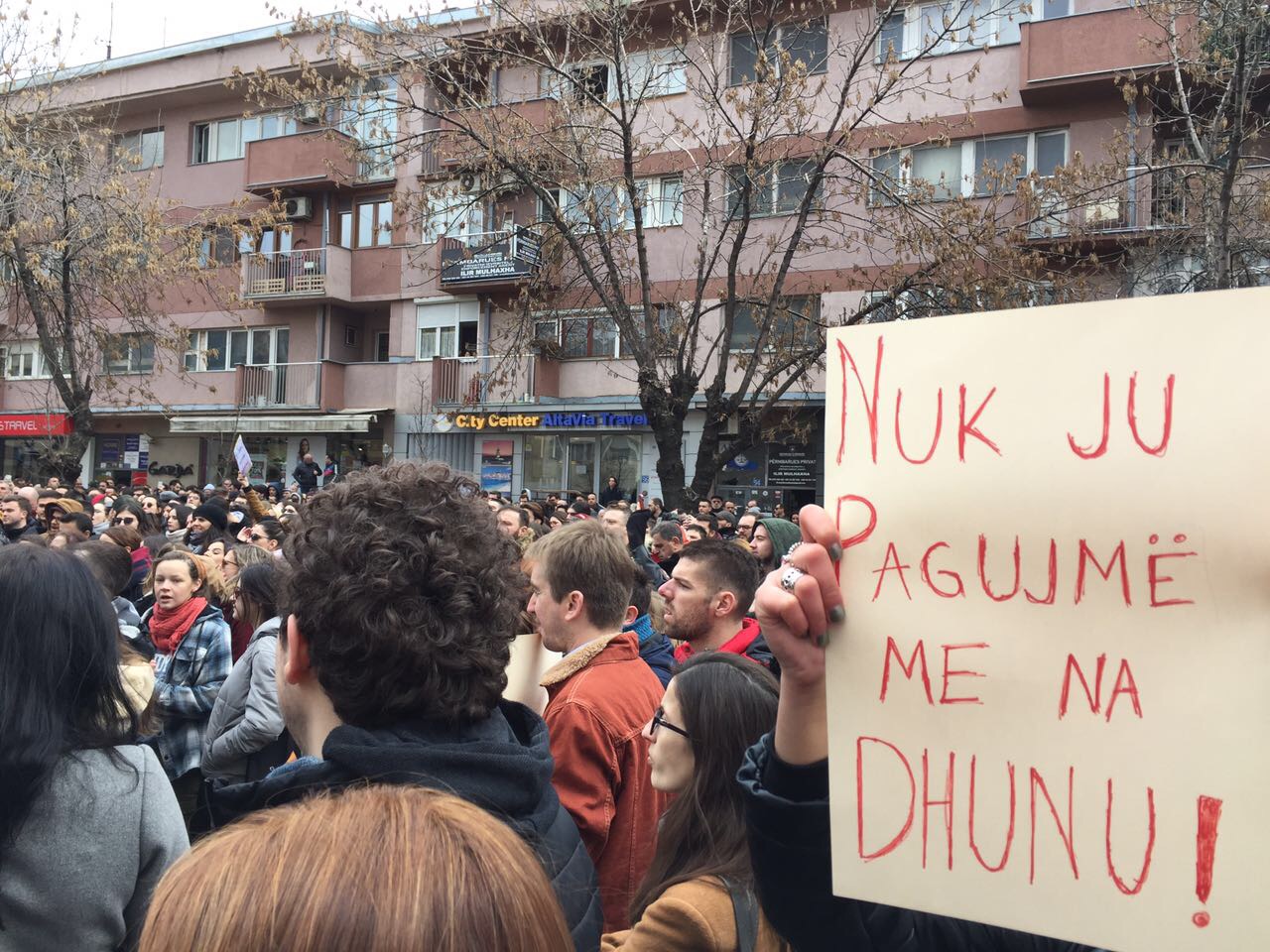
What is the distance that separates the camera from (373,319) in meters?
26.1

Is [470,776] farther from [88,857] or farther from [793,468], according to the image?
[793,468]

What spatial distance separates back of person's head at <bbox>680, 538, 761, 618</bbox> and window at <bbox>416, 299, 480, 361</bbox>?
1973 cm

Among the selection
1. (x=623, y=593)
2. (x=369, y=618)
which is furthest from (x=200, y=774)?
(x=369, y=618)

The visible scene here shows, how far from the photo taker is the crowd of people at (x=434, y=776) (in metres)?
0.87

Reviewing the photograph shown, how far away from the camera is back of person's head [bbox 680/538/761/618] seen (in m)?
4.11

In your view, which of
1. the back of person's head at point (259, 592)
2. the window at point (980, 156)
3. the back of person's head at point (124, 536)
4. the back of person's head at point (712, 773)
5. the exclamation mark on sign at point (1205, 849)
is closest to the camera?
the exclamation mark on sign at point (1205, 849)

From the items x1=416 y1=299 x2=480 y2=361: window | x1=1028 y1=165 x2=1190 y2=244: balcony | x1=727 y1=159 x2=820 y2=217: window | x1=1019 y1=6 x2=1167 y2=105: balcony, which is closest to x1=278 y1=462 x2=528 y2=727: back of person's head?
x1=727 y1=159 x2=820 y2=217: window

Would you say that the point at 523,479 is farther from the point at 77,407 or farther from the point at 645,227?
the point at 77,407

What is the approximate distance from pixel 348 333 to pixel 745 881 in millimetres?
25538

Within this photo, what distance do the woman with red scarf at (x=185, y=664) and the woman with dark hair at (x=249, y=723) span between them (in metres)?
0.25

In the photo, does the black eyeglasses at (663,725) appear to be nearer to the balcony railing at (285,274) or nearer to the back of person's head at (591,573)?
the back of person's head at (591,573)

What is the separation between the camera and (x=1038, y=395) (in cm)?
125

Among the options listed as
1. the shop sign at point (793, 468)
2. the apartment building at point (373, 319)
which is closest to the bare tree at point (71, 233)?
the apartment building at point (373, 319)

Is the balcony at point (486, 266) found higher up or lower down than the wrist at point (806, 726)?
higher up
